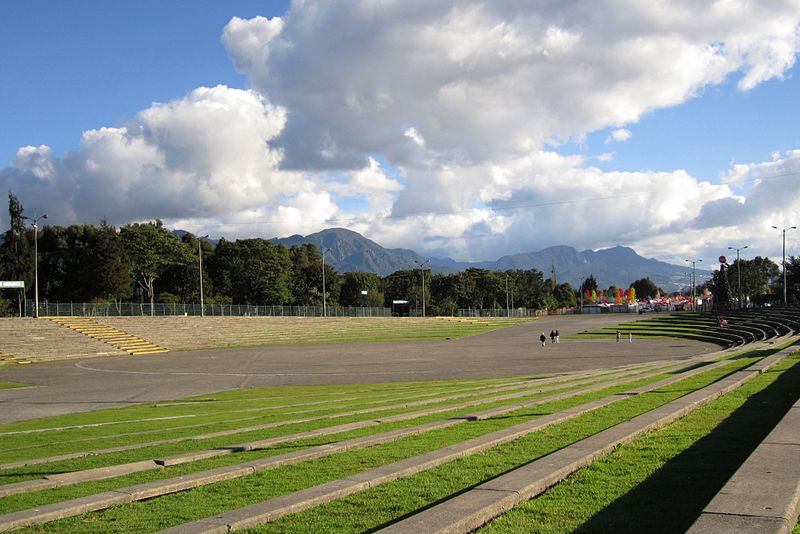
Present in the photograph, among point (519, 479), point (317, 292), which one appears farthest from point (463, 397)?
point (317, 292)

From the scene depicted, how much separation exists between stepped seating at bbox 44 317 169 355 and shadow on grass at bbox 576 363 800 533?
54381 millimetres

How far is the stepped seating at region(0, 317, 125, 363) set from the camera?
50281 millimetres

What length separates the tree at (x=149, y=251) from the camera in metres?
98.2

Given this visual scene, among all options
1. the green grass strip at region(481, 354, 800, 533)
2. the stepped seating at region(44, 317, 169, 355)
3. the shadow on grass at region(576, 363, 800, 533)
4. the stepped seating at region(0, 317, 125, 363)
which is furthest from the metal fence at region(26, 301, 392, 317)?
the shadow on grass at region(576, 363, 800, 533)

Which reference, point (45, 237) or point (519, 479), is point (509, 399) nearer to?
point (519, 479)

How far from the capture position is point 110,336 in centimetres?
6022

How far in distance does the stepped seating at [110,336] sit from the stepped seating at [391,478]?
4978 cm

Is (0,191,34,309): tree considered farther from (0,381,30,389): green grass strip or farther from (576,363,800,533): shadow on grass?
(576,363,800,533): shadow on grass

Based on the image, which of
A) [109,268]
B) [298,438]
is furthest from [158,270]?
[298,438]

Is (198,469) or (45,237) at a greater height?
(45,237)

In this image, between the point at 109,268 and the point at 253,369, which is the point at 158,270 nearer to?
the point at 109,268

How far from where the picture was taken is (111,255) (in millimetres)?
89562

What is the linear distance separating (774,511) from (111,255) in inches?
3686

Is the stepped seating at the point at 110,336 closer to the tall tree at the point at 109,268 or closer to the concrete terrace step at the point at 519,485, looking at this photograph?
the tall tree at the point at 109,268
